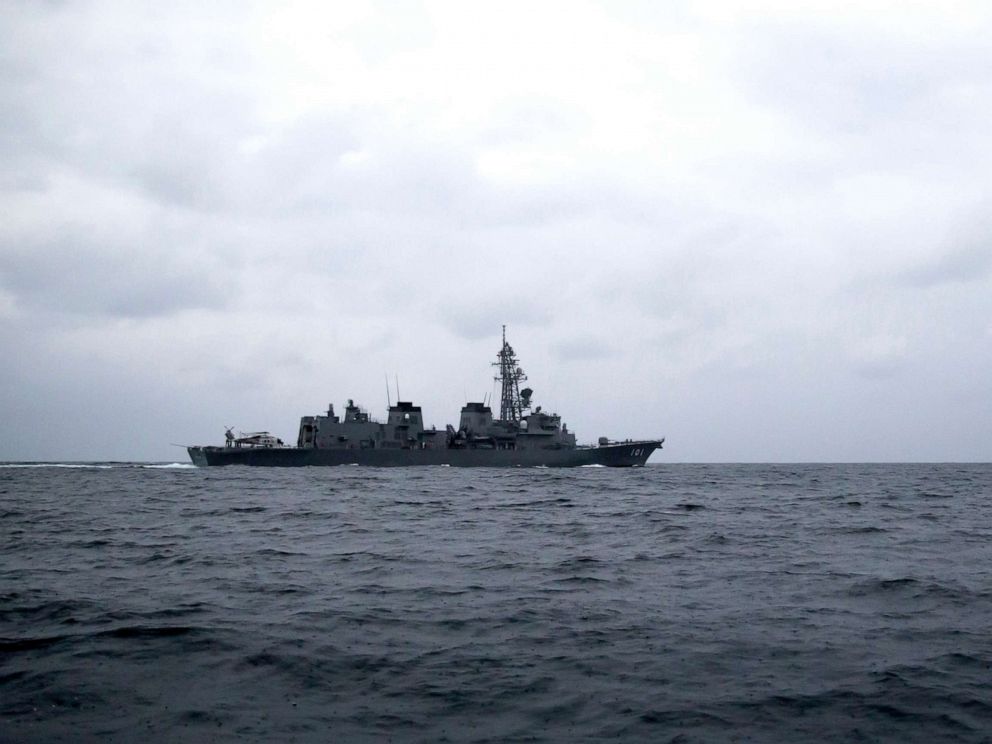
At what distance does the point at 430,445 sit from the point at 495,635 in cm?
6442

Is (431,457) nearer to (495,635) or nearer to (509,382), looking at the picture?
(509,382)

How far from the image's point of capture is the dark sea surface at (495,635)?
6.84m

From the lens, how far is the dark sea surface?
6836 millimetres

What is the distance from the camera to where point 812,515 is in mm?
25297

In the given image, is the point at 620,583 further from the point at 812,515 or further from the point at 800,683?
the point at 812,515

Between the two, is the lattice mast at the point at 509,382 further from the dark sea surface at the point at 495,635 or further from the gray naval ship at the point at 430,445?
the dark sea surface at the point at 495,635

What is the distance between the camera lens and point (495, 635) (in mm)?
9531

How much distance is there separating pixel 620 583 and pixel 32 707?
840 cm

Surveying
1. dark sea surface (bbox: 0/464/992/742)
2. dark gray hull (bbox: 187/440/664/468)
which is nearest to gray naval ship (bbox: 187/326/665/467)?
dark gray hull (bbox: 187/440/664/468)

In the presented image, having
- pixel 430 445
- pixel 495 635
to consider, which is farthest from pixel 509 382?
pixel 495 635

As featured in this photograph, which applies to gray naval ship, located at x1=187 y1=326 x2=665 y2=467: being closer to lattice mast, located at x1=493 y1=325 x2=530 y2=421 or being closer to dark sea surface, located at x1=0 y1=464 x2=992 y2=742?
lattice mast, located at x1=493 y1=325 x2=530 y2=421

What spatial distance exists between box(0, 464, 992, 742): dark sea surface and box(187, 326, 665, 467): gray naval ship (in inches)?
2028

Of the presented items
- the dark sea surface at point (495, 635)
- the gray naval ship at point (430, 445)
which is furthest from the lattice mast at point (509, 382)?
the dark sea surface at point (495, 635)

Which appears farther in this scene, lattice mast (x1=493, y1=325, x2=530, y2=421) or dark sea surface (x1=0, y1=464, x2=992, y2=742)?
lattice mast (x1=493, y1=325, x2=530, y2=421)
